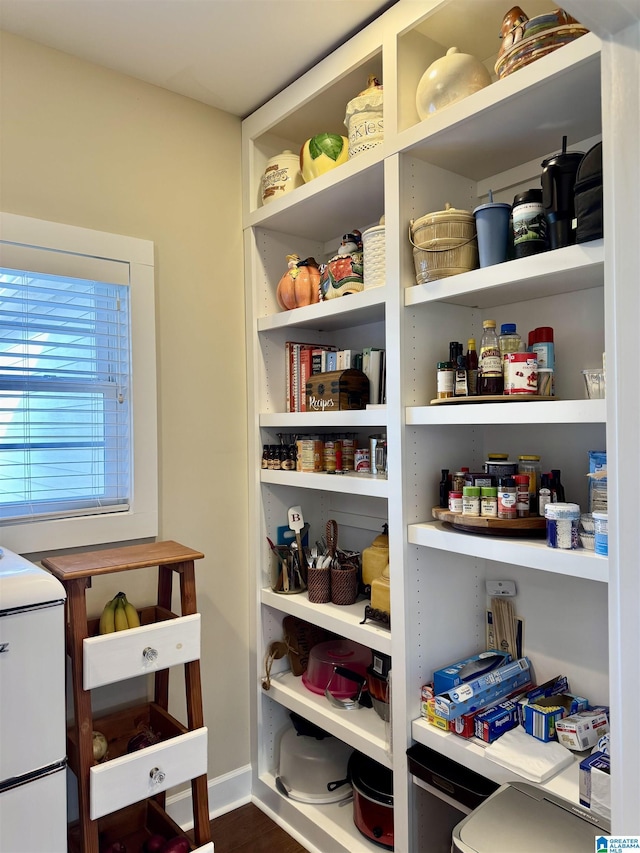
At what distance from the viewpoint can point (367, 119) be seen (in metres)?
1.75

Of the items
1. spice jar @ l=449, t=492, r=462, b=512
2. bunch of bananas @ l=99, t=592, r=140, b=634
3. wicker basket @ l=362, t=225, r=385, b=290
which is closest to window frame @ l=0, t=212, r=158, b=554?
bunch of bananas @ l=99, t=592, r=140, b=634

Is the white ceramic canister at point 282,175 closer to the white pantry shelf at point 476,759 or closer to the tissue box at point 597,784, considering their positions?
the white pantry shelf at point 476,759

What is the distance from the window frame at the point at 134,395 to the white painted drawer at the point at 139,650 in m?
0.41

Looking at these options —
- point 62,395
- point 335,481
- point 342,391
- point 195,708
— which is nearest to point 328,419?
point 342,391

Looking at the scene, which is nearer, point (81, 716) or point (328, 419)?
point (81, 716)

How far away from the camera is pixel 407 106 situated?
5.39ft

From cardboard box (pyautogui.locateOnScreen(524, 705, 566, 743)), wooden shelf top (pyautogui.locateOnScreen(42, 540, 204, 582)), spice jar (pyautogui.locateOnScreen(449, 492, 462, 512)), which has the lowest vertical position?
cardboard box (pyautogui.locateOnScreen(524, 705, 566, 743))

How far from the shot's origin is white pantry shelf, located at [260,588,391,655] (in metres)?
1.73

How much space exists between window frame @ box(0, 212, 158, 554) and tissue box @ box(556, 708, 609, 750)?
1362 mm

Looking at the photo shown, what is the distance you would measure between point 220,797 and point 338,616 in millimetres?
910

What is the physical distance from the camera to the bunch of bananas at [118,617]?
1.66 meters

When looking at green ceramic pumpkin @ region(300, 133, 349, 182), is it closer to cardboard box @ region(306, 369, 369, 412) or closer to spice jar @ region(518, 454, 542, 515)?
cardboard box @ region(306, 369, 369, 412)

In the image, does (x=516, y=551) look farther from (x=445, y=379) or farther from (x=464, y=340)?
(x=464, y=340)

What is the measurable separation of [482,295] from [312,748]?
1.69 meters
